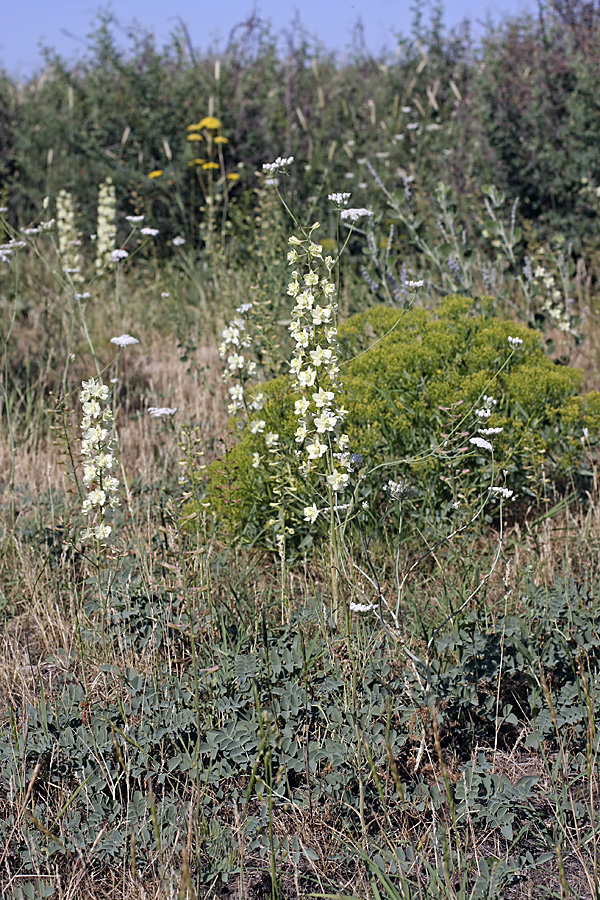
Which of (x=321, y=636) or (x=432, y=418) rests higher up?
(x=432, y=418)

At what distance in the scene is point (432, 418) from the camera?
→ 3035 millimetres

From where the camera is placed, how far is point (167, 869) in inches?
71.0

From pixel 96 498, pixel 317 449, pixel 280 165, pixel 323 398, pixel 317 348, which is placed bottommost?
pixel 96 498

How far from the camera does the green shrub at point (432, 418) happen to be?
293 cm

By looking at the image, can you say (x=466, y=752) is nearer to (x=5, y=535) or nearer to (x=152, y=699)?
(x=152, y=699)

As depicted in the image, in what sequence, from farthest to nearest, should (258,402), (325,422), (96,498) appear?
(258,402) < (96,498) < (325,422)

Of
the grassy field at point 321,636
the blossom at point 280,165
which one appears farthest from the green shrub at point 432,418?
the blossom at point 280,165

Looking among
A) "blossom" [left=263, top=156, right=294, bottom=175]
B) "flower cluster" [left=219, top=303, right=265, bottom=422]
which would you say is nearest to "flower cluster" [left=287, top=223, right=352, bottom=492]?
"blossom" [left=263, top=156, right=294, bottom=175]

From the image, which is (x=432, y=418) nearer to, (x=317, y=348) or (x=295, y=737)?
(x=317, y=348)

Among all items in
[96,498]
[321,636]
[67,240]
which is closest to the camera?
[96,498]

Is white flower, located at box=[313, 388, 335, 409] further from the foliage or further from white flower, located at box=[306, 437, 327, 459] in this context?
the foliage

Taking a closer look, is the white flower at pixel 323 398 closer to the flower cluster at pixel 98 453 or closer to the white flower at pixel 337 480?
the white flower at pixel 337 480

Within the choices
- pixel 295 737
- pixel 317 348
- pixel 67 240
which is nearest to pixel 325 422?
pixel 317 348

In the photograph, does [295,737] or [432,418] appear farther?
[432,418]
